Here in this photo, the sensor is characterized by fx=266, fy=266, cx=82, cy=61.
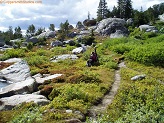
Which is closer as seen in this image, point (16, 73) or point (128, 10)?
point (16, 73)

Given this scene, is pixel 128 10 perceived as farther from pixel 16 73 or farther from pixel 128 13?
pixel 16 73

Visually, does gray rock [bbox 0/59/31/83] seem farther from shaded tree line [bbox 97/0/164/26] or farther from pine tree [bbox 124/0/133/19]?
pine tree [bbox 124/0/133/19]

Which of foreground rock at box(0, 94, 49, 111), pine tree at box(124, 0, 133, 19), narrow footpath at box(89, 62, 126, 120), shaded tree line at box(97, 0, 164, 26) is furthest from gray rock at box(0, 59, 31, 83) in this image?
pine tree at box(124, 0, 133, 19)

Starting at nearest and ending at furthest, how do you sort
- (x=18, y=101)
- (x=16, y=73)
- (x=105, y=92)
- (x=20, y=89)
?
(x=18, y=101)
(x=105, y=92)
(x=20, y=89)
(x=16, y=73)

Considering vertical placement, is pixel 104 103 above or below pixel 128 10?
below

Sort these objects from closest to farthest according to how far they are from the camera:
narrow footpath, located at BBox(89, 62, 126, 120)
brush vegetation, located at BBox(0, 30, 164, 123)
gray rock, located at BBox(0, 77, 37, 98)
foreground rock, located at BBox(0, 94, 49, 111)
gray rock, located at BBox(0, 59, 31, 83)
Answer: brush vegetation, located at BBox(0, 30, 164, 123)
narrow footpath, located at BBox(89, 62, 126, 120)
foreground rock, located at BBox(0, 94, 49, 111)
gray rock, located at BBox(0, 77, 37, 98)
gray rock, located at BBox(0, 59, 31, 83)

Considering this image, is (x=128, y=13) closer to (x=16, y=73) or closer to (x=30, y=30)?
(x=30, y=30)

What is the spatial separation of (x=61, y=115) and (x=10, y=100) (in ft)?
19.1

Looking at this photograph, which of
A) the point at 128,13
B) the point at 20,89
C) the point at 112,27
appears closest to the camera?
the point at 20,89

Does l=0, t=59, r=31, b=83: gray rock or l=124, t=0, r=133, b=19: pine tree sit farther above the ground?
l=124, t=0, r=133, b=19: pine tree

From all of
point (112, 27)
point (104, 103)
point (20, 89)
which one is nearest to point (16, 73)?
point (20, 89)

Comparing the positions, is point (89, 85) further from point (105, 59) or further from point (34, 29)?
point (34, 29)

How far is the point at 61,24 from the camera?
98.0 meters

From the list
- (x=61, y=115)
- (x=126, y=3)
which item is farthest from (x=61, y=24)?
(x=61, y=115)
